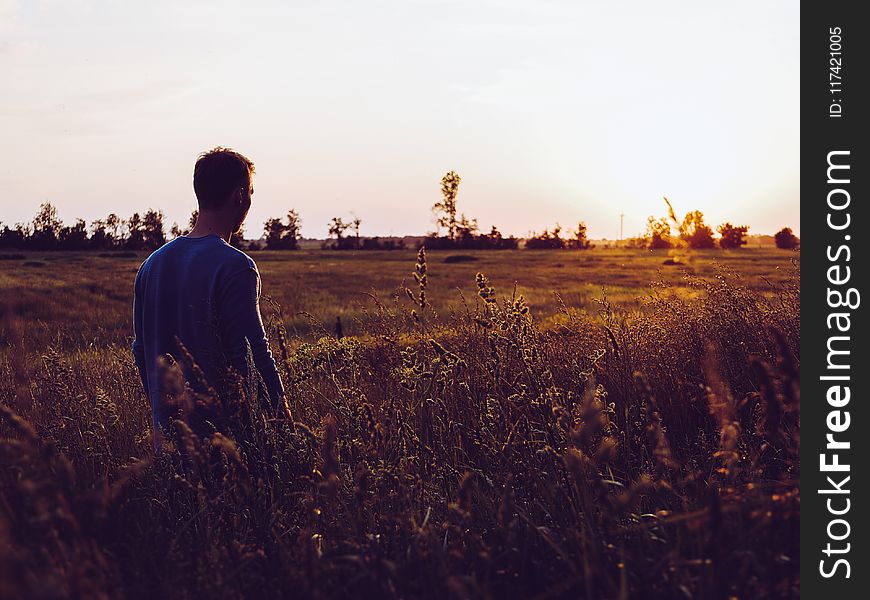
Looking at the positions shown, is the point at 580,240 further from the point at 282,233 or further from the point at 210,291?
the point at 210,291

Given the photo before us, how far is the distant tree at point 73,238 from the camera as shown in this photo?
103688 millimetres

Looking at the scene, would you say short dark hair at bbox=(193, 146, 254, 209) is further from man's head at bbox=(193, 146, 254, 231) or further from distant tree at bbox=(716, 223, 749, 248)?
distant tree at bbox=(716, 223, 749, 248)

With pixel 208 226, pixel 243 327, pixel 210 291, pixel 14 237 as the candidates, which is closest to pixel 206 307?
pixel 210 291

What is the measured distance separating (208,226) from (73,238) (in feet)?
378

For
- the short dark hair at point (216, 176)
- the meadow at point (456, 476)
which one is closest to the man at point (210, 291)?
the short dark hair at point (216, 176)

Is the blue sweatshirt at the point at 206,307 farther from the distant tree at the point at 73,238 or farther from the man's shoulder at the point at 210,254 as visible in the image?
the distant tree at the point at 73,238

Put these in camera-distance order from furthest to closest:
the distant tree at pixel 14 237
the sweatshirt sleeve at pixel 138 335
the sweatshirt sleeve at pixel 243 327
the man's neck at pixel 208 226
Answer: the distant tree at pixel 14 237, the sweatshirt sleeve at pixel 138 335, the man's neck at pixel 208 226, the sweatshirt sleeve at pixel 243 327

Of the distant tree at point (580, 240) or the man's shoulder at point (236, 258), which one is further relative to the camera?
the distant tree at point (580, 240)

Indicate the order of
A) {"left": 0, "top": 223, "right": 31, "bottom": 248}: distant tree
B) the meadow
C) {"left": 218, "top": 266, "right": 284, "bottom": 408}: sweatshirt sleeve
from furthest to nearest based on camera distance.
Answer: {"left": 0, "top": 223, "right": 31, "bottom": 248}: distant tree → {"left": 218, "top": 266, "right": 284, "bottom": 408}: sweatshirt sleeve → the meadow

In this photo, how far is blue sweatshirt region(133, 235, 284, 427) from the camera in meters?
3.77

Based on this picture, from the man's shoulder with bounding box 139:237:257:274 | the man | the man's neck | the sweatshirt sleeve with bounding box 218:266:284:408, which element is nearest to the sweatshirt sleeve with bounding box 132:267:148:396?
the man

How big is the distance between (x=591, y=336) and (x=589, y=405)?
14.9ft

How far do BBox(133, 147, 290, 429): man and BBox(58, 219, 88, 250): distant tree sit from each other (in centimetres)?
11277

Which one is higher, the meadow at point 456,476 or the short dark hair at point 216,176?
the short dark hair at point 216,176
